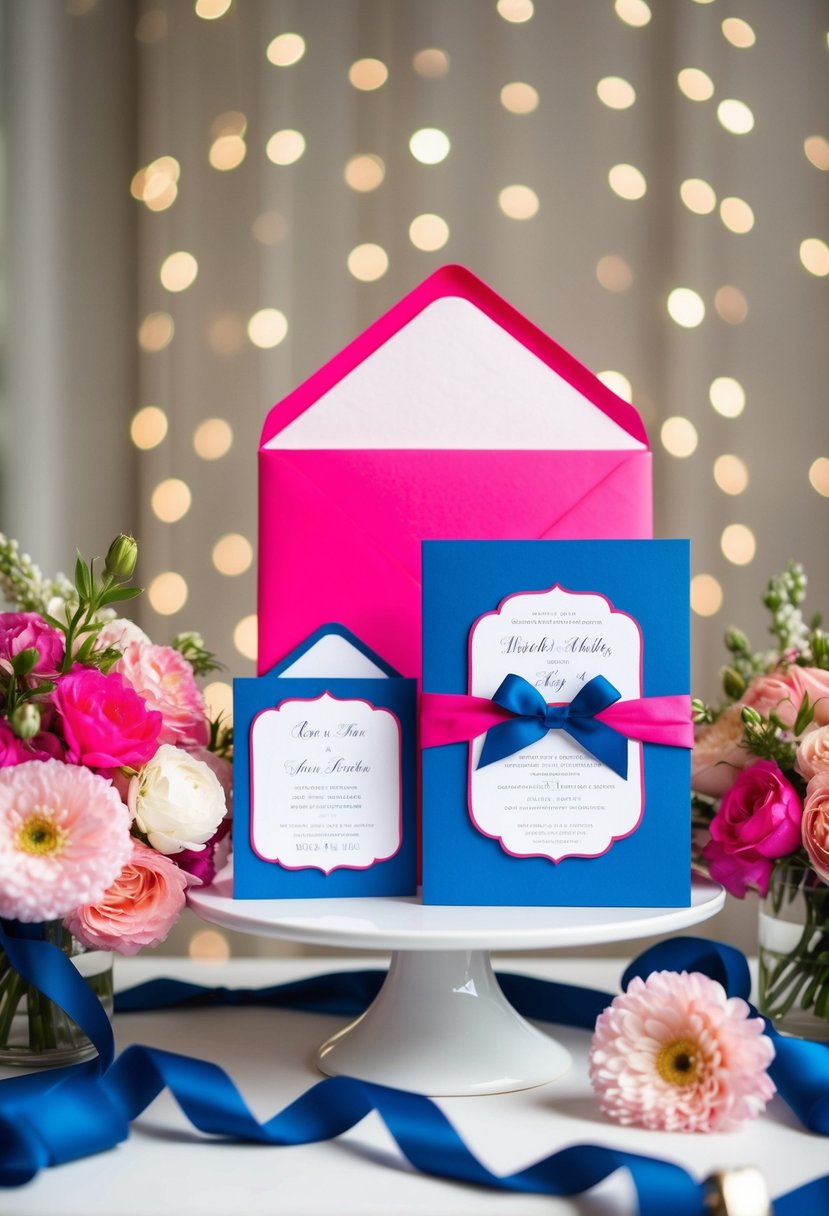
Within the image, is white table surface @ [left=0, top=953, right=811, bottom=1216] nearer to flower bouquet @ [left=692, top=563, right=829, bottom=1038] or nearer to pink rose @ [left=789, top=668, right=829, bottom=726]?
flower bouquet @ [left=692, top=563, right=829, bottom=1038]

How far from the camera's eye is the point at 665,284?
4.75ft

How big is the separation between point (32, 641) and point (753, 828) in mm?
559

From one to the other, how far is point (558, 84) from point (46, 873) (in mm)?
1175

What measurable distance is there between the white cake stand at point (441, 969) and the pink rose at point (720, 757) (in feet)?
0.36

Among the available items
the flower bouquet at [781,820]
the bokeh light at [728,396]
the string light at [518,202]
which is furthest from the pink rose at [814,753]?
the string light at [518,202]

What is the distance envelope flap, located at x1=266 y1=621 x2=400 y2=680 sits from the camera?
0.83m

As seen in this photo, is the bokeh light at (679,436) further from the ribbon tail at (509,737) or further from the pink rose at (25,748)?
the pink rose at (25,748)

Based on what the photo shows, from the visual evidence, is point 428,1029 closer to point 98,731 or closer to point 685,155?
point 98,731

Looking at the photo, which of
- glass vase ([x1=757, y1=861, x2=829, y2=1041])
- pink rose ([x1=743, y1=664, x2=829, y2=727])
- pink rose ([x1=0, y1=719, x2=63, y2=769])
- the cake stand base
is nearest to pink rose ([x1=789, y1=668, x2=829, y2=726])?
pink rose ([x1=743, y1=664, x2=829, y2=727])

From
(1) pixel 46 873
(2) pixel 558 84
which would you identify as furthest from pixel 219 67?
(1) pixel 46 873

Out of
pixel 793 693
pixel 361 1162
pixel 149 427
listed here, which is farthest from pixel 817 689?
pixel 149 427

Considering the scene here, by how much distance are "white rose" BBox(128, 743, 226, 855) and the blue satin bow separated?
205mm

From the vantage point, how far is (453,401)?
0.89 m

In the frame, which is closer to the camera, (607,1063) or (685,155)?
(607,1063)
